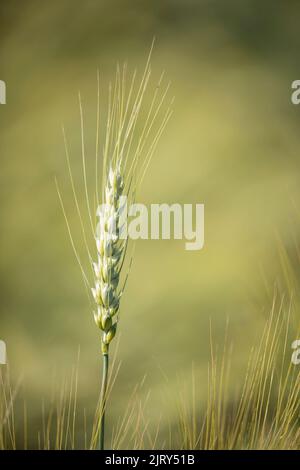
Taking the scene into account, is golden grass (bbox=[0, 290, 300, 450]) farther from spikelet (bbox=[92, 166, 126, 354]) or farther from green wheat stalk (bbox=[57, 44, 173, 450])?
spikelet (bbox=[92, 166, 126, 354])

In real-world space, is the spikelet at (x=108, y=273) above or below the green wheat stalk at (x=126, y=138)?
below

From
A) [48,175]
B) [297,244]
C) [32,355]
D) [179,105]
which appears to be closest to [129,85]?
[179,105]

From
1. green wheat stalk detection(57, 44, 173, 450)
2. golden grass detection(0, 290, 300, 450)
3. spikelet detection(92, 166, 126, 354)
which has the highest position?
green wheat stalk detection(57, 44, 173, 450)

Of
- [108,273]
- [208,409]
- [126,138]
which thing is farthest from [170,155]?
[208,409]

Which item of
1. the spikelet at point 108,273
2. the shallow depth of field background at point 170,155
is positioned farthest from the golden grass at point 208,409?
the spikelet at point 108,273

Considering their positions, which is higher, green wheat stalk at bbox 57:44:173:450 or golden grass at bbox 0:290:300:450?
green wheat stalk at bbox 57:44:173:450

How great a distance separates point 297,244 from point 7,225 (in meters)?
0.70

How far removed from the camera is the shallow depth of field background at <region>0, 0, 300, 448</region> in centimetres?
157

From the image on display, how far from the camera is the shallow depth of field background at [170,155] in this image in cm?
157

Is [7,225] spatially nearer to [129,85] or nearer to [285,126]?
[129,85]

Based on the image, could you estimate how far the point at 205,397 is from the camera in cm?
153


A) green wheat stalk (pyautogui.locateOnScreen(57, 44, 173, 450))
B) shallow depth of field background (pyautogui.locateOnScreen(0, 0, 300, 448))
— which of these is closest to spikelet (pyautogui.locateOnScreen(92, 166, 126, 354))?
green wheat stalk (pyautogui.locateOnScreen(57, 44, 173, 450))

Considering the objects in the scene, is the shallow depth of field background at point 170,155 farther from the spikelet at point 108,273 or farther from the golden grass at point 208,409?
the spikelet at point 108,273

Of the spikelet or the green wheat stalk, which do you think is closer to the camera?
the spikelet
